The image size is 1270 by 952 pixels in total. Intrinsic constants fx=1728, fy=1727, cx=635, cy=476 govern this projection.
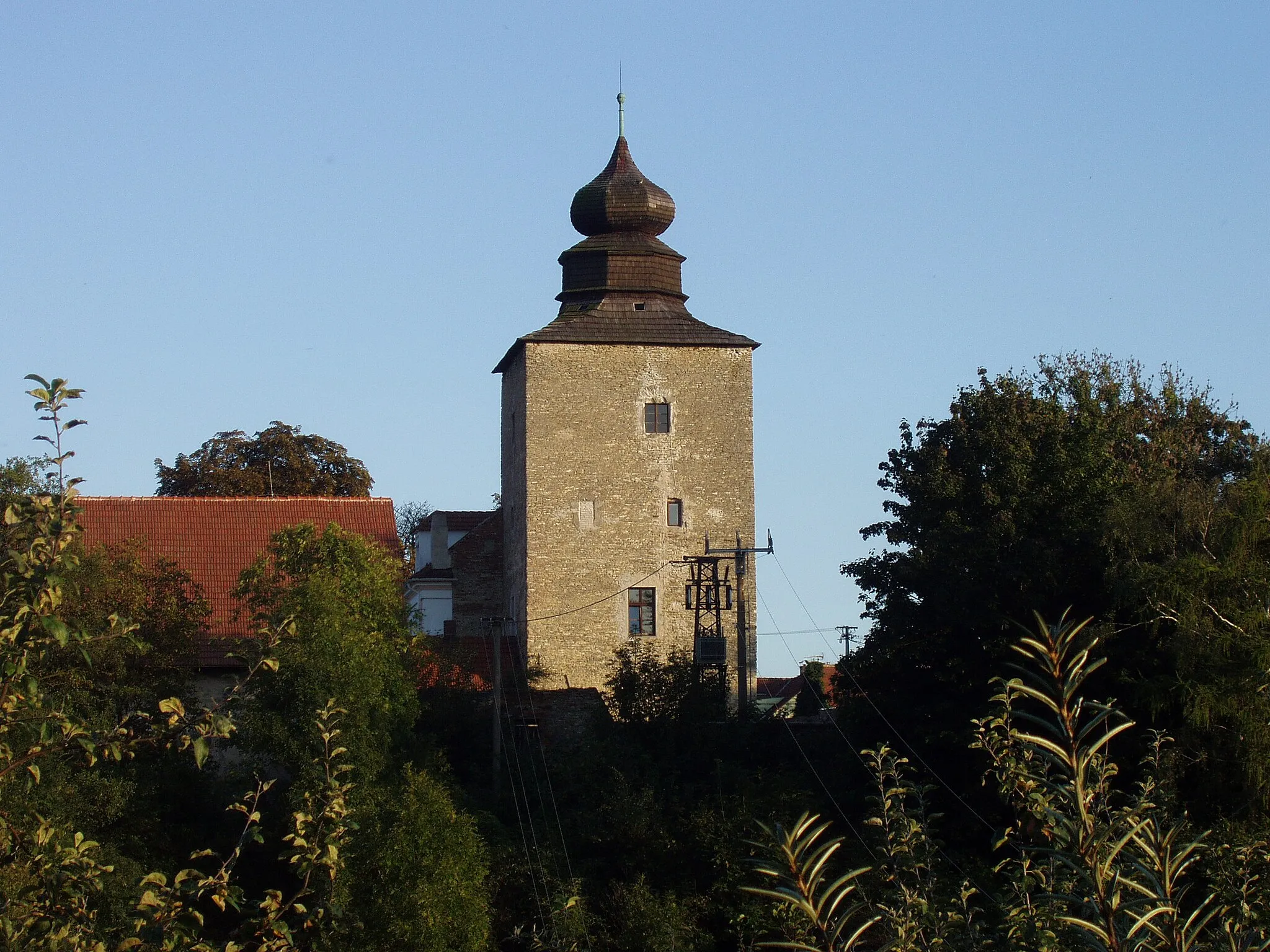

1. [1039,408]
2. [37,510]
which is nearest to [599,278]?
[1039,408]

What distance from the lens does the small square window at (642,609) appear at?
37.0 metres

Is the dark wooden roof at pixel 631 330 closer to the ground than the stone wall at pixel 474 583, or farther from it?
farther from it

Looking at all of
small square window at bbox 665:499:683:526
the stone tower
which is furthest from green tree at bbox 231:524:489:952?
small square window at bbox 665:499:683:526

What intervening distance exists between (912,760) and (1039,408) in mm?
8112

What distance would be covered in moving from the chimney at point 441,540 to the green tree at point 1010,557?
532 inches

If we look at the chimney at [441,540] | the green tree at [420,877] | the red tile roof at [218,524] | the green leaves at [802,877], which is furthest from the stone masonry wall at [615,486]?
the green leaves at [802,877]

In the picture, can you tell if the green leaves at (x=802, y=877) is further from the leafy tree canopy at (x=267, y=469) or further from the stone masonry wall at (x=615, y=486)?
the leafy tree canopy at (x=267, y=469)

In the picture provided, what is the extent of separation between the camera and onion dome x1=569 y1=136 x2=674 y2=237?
40406 mm

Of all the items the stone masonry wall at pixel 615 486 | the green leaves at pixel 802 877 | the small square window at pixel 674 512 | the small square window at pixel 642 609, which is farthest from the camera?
the small square window at pixel 674 512

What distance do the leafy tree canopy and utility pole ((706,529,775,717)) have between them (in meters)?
15.2

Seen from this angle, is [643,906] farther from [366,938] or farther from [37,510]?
[37,510]

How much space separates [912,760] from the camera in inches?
1188

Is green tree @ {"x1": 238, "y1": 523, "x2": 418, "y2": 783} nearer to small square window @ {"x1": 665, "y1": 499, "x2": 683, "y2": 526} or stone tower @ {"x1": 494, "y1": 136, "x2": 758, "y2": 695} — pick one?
stone tower @ {"x1": 494, "y1": 136, "x2": 758, "y2": 695}

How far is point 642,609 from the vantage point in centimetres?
3709
